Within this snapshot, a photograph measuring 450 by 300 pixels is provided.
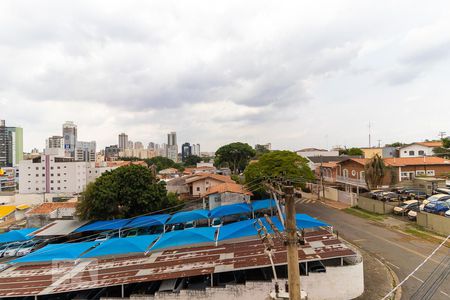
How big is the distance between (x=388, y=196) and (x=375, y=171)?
3.42 metres

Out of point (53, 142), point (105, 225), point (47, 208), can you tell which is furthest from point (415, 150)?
point (53, 142)

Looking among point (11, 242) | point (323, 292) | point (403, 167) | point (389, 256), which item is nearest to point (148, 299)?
point (323, 292)

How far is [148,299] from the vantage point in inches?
488

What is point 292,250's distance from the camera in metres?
6.31

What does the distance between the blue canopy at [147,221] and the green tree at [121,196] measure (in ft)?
5.79

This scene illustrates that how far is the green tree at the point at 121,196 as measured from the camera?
25391 millimetres

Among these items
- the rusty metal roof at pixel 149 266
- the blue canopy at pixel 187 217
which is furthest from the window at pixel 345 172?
the rusty metal roof at pixel 149 266

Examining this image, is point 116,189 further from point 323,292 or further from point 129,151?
point 129,151

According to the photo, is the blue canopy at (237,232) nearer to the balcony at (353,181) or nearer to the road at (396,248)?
the road at (396,248)

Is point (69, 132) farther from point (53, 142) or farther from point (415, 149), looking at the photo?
point (415, 149)

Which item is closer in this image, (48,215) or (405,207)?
(405,207)

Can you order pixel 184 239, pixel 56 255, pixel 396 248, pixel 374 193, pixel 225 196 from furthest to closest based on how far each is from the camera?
pixel 374 193 < pixel 225 196 < pixel 396 248 < pixel 184 239 < pixel 56 255

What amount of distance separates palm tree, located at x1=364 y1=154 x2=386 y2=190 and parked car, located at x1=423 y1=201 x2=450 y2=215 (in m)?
7.86

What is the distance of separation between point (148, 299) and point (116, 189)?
1523 centimetres
